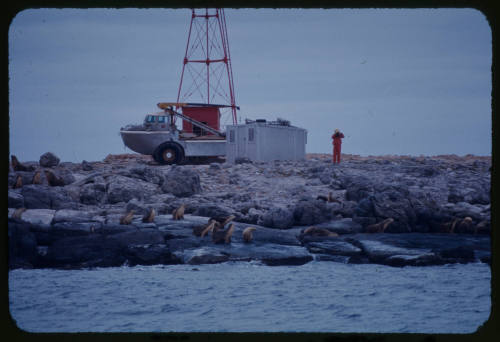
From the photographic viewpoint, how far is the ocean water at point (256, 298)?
6.39m

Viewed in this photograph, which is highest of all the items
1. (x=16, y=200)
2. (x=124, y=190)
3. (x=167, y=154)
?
(x=167, y=154)

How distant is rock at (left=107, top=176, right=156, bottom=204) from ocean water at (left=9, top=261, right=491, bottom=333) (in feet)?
11.5

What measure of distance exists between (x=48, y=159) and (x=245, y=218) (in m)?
8.40

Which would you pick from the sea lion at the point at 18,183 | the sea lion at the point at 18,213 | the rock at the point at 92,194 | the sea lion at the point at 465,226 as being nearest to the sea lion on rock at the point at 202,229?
the sea lion at the point at 18,213

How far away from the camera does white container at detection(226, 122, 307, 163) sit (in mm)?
17516

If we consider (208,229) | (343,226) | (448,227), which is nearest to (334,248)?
(343,226)

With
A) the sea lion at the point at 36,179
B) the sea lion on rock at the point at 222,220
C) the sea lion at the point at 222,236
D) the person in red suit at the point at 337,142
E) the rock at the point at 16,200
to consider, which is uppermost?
the person in red suit at the point at 337,142

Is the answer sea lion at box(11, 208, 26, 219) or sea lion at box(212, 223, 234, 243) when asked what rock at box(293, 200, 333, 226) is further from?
sea lion at box(11, 208, 26, 219)

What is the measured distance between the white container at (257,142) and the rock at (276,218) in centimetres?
781

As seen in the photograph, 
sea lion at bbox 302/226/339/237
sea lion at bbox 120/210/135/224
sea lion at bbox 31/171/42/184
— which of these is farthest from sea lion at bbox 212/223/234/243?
sea lion at bbox 31/171/42/184

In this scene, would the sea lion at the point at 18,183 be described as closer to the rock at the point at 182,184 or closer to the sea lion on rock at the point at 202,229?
the rock at the point at 182,184

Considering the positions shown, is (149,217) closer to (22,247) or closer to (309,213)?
(22,247)

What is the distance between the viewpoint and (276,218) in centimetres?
969
